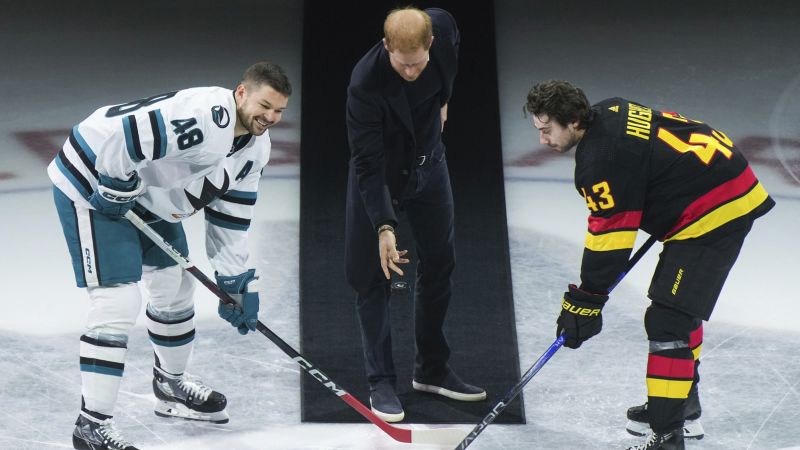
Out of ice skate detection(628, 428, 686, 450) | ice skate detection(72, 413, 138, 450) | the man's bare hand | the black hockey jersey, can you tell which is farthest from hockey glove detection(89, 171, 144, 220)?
ice skate detection(628, 428, 686, 450)

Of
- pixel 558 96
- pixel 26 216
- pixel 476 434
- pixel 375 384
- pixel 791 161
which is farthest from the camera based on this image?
pixel 791 161

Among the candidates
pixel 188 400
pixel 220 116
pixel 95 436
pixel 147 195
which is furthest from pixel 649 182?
pixel 95 436

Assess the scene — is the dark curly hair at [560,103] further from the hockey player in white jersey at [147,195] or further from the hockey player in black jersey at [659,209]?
the hockey player in white jersey at [147,195]

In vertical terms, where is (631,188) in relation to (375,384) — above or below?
above

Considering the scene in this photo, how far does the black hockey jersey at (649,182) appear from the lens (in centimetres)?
353

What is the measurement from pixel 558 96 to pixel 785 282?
6.10 feet

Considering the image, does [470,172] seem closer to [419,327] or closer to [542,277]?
[542,277]

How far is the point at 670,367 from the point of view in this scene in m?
3.72

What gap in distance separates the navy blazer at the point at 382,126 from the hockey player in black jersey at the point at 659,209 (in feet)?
1.51

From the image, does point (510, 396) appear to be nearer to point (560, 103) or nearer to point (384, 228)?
point (384, 228)

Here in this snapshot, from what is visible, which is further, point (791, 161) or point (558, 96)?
point (791, 161)

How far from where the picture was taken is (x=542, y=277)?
498 cm

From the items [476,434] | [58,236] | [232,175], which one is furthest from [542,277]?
[58,236]

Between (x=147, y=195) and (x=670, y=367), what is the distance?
5.11 ft
